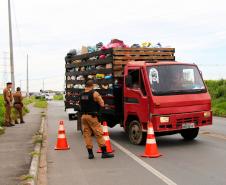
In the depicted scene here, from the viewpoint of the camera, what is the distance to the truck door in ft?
39.9

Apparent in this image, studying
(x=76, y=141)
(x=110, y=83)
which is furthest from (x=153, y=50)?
(x=76, y=141)

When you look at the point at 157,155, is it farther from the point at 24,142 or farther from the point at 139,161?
the point at 24,142

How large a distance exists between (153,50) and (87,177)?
252 inches

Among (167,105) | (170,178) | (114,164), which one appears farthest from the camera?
(167,105)

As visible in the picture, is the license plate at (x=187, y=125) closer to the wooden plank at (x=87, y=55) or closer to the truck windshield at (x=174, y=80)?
the truck windshield at (x=174, y=80)

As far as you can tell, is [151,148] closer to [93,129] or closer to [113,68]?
[93,129]

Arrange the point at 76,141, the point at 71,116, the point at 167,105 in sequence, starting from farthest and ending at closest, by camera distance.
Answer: the point at 71,116
the point at 76,141
the point at 167,105

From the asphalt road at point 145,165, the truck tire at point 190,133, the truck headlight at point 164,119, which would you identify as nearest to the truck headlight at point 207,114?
the asphalt road at point 145,165

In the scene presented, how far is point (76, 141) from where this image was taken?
48.5ft

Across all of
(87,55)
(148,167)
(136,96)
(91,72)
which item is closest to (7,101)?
(87,55)

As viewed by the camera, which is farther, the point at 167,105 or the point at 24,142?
the point at 24,142

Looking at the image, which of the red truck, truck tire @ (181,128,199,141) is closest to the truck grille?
the red truck

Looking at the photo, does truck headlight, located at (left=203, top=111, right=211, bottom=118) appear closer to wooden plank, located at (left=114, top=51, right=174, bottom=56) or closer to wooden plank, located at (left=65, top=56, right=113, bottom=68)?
wooden plank, located at (left=114, top=51, right=174, bottom=56)

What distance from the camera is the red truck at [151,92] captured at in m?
11.9
